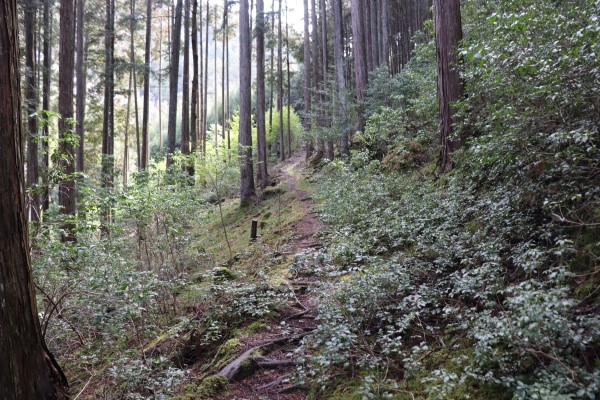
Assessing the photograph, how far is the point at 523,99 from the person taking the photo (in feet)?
12.8

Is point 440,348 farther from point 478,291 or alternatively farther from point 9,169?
point 9,169

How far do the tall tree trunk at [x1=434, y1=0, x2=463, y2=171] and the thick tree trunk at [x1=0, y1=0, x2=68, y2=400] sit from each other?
6.16 meters

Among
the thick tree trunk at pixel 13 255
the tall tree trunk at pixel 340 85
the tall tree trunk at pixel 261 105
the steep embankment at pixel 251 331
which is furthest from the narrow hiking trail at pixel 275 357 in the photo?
the tall tree trunk at pixel 261 105

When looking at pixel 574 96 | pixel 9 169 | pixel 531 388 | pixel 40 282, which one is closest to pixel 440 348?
pixel 531 388

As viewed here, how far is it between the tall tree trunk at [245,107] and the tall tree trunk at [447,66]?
8.42m

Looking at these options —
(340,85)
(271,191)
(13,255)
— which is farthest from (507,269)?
(340,85)

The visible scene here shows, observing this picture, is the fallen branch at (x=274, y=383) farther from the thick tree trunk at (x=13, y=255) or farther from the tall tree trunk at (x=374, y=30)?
the tall tree trunk at (x=374, y=30)

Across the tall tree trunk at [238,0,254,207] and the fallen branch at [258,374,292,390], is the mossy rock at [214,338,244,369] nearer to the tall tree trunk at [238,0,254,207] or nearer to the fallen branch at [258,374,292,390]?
the fallen branch at [258,374,292,390]

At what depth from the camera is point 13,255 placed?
2.51 metres

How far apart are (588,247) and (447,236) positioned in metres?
1.57

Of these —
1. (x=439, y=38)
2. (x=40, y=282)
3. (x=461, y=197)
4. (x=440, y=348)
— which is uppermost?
(x=439, y=38)

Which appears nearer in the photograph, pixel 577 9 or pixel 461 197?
pixel 577 9

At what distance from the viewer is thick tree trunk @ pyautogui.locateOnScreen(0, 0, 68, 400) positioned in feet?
8.02

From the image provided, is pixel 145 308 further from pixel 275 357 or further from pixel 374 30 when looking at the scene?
pixel 374 30
